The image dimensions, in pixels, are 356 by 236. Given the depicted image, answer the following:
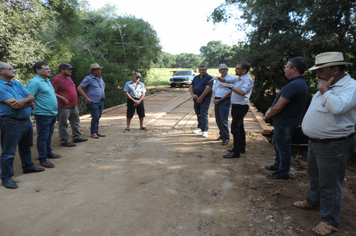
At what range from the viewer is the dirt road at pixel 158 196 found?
237cm

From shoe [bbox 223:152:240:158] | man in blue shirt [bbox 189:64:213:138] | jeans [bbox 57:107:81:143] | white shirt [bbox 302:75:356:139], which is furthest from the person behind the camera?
man in blue shirt [bbox 189:64:213:138]

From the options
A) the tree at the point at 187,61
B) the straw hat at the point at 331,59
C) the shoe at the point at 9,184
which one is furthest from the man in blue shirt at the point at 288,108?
the tree at the point at 187,61

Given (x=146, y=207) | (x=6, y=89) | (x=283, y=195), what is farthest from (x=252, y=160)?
(x=6, y=89)

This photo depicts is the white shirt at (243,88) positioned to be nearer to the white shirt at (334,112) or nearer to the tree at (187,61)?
the white shirt at (334,112)

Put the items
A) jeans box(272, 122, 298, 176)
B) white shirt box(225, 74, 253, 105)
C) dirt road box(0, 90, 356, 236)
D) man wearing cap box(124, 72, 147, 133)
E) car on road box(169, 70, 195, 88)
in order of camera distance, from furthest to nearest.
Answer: car on road box(169, 70, 195, 88)
man wearing cap box(124, 72, 147, 133)
white shirt box(225, 74, 253, 105)
jeans box(272, 122, 298, 176)
dirt road box(0, 90, 356, 236)

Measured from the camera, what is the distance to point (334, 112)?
2.09 meters

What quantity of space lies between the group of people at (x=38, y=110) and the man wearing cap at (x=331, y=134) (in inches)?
147

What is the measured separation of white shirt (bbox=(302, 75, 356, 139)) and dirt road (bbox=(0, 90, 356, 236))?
3.21 feet

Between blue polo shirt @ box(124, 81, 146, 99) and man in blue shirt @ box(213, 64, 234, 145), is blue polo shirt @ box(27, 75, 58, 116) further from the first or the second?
man in blue shirt @ box(213, 64, 234, 145)

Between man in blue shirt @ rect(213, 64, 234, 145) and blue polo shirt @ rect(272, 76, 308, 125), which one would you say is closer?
blue polo shirt @ rect(272, 76, 308, 125)

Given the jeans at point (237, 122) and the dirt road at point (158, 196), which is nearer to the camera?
the dirt road at point (158, 196)

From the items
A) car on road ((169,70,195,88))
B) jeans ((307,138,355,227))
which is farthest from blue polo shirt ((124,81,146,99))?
car on road ((169,70,195,88))

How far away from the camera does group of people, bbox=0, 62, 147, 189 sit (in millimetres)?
3230

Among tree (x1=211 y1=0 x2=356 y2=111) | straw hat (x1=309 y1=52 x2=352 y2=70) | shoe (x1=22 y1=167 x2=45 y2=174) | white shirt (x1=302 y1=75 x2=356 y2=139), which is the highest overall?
tree (x1=211 y1=0 x2=356 y2=111)
